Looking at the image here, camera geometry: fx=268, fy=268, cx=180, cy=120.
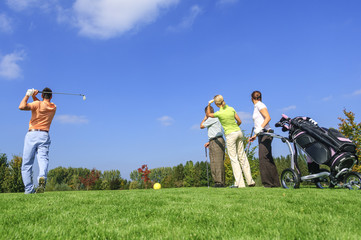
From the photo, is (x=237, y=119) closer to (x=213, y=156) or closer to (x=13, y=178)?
(x=213, y=156)

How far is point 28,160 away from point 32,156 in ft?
0.42

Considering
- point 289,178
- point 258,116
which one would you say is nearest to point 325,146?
point 289,178

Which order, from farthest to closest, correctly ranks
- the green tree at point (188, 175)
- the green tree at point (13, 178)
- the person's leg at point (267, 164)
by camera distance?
the green tree at point (188, 175) → the green tree at point (13, 178) → the person's leg at point (267, 164)

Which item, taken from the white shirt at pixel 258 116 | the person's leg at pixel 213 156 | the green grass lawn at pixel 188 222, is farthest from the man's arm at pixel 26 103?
the white shirt at pixel 258 116

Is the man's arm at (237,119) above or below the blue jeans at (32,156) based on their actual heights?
above

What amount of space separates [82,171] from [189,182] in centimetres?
2982

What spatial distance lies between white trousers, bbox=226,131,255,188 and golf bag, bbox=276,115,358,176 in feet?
5.45

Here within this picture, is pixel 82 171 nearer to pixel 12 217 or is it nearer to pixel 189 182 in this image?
pixel 189 182

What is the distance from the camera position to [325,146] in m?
5.97

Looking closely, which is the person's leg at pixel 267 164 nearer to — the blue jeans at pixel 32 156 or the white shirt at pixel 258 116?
the white shirt at pixel 258 116

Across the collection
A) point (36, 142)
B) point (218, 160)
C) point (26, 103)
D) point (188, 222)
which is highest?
point (26, 103)

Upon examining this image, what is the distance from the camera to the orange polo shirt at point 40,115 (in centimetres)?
679

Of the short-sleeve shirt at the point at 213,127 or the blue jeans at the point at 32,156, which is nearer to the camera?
the blue jeans at the point at 32,156

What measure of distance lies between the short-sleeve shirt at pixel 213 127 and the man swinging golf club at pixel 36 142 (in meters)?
4.72
